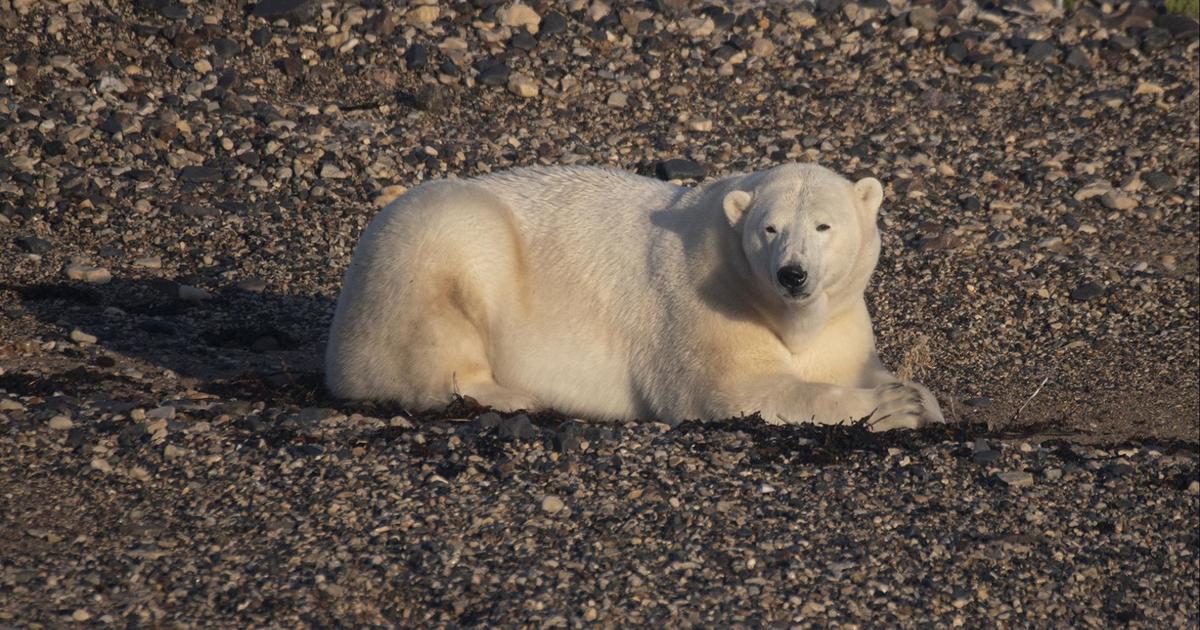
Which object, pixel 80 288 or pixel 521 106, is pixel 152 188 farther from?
pixel 521 106

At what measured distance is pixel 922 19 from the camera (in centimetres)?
1123

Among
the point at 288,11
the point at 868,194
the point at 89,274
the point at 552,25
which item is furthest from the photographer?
the point at 552,25

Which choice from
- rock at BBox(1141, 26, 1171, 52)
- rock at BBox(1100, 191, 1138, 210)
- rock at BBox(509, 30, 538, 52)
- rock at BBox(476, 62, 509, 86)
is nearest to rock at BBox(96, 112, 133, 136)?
rock at BBox(476, 62, 509, 86)

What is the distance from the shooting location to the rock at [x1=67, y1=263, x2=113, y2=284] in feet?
25.6

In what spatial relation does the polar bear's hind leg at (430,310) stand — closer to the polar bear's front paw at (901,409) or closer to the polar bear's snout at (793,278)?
the polar bear's snout at (793,278)

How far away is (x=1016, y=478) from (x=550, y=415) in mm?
1745

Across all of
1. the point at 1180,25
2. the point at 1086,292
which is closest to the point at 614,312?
the point at 1086,292

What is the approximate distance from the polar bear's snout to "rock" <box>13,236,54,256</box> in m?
4.57

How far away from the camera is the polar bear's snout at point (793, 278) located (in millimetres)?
5227

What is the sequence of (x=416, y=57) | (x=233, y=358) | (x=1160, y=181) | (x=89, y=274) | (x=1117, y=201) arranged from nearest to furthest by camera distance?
(x=233, y=358), (x=89, y=274), (x=1117, y=201), (x=1160, y=181), (x=416, y=57)

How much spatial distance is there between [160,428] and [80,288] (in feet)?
8.96

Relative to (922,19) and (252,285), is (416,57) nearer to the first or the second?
(252,285)

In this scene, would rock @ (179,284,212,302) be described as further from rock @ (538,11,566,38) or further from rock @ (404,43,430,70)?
rock @ (538,11,566,38)

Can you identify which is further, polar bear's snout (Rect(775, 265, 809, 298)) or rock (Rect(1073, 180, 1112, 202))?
rock (Rect(1073, 180, 1112, 202))
